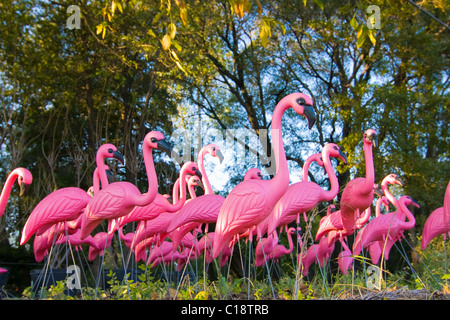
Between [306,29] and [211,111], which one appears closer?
[306,29]

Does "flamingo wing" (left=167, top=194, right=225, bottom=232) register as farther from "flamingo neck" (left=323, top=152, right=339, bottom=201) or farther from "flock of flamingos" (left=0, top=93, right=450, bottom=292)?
"flamingo neck" (left=323, top=152, right=339, bottom=201)

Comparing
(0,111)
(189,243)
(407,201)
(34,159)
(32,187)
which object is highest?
(0,111)

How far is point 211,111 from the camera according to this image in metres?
13.7

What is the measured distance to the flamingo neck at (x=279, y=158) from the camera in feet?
12.8

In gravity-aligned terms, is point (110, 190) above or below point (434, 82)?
below

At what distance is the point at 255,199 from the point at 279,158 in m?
0.48

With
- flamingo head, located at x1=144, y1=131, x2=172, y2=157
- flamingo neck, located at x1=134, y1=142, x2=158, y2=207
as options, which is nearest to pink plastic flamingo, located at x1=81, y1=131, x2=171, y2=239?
flamingo neck, located at x1=134, y1=142, x2=158, y2=207

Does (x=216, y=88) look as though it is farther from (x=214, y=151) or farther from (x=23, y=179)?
(x=23, y=179)

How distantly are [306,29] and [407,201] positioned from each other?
7.05 m

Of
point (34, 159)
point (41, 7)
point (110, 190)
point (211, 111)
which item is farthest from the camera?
point (211, 111)

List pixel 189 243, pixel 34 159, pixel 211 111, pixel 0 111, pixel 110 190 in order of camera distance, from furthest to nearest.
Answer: pixel 211 111 → pixel 34 159 → pixel 0 111 → pixel 189 243 → pixel 110 190

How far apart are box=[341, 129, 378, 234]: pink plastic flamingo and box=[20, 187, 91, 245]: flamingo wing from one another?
319cm
